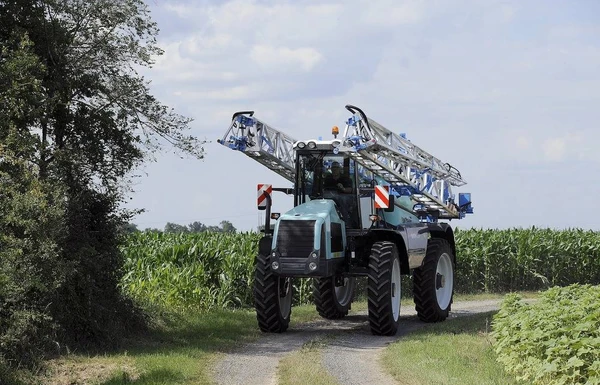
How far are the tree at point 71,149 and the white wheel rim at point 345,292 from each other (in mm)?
5503

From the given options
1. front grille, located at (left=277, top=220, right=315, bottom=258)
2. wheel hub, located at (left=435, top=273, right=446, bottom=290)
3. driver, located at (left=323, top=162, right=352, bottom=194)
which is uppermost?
driver, located at (left=323, top=162, right=352, bottom=194)

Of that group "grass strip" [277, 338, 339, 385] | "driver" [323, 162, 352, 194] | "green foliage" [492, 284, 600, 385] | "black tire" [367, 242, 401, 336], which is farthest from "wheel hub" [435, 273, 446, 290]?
"green foliage" [492, 284, 600, 385]

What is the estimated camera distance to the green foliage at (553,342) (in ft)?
36.2

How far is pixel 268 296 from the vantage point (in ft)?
56.0

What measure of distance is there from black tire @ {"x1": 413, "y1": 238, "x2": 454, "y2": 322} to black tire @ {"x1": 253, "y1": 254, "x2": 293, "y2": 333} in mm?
3315

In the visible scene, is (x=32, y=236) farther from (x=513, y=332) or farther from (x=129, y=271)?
(x=129, y=271)

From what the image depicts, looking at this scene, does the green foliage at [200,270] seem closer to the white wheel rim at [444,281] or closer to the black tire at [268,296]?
the black tire at [268,296]

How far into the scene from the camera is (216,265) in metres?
24.7

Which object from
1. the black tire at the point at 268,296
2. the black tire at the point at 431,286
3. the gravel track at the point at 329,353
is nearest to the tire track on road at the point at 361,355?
the gravel track at the point at 329,353

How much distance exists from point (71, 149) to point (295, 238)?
428 cm

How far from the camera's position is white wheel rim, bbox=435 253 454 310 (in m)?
20.8

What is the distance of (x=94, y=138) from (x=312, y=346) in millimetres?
5357

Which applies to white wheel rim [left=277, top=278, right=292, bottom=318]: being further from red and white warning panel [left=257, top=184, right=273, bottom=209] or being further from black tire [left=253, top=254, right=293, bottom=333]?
red and white warning panel [left=257, top=184, right=273, bottom=209]

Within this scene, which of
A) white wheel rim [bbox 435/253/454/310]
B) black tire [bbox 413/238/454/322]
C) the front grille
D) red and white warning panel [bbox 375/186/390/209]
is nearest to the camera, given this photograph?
the front grille
